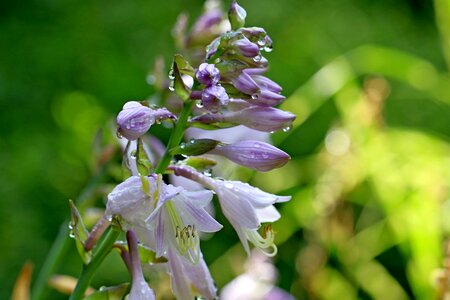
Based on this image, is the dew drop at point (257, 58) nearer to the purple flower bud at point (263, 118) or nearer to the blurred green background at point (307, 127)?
the purple flower bud at point (263, 118)

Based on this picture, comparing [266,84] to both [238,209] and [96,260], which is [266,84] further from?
[96,260]

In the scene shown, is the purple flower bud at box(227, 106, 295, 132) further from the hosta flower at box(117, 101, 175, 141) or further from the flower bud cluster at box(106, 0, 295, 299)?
the hosta flower at box(117, 101, 175, 141)

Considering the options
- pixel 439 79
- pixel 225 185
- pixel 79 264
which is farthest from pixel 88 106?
pixel 225 185

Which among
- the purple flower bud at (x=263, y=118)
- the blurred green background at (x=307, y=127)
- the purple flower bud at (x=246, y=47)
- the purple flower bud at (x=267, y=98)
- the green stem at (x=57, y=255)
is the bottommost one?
the blurred green background at (x=307, y=127)

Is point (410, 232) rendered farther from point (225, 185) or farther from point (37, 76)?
point (37, 76)

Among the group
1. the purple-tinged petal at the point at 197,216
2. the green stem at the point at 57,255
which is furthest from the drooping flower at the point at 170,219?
the green stem at the point at 57,255

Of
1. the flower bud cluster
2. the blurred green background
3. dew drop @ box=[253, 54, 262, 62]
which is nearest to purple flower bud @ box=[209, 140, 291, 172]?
the flower bud cluster
